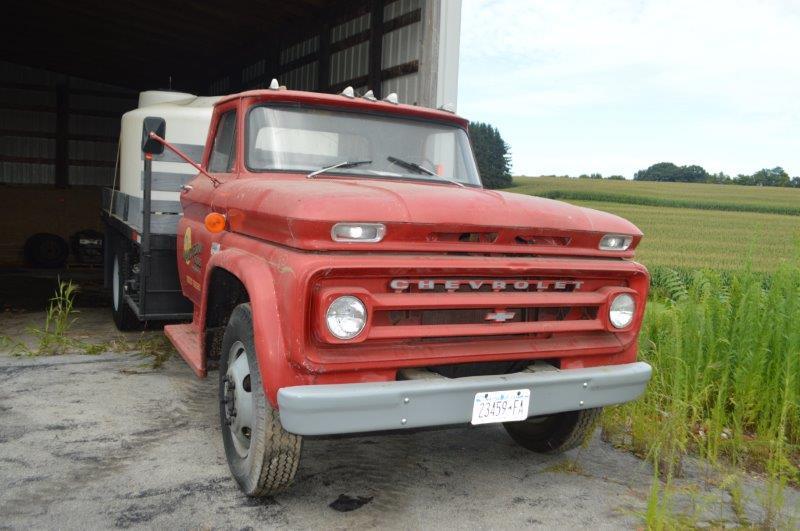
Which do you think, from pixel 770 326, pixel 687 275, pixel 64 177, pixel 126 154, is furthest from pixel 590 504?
pixel 64 177

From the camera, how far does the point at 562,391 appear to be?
10.7 ft

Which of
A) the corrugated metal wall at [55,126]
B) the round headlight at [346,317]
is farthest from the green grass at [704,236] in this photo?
the corrugated metal wall at [55,126]

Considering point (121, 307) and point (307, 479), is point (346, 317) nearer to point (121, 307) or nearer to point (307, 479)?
point (307, 479)

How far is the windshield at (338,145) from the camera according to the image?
13.5ft

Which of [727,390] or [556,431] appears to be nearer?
[556,431]

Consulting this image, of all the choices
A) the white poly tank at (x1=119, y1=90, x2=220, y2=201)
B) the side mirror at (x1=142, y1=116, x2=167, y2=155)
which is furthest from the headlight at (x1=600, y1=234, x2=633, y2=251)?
the white poly tank at (x1=119, y1=90, x2=220, y2=201)

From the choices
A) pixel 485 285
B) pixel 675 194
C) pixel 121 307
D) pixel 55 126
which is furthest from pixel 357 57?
pixel 675 194

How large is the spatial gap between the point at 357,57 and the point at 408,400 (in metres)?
8.15

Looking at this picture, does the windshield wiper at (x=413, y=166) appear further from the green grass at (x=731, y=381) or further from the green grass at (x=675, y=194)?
the green grass at (x=675, y=194)

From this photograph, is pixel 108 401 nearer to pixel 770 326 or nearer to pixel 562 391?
pixel 562 391

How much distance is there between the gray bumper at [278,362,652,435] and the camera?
2793 millimetres

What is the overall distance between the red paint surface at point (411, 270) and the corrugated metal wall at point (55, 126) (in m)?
15.9

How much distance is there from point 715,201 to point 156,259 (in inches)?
1435

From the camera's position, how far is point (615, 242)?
11.7ft
